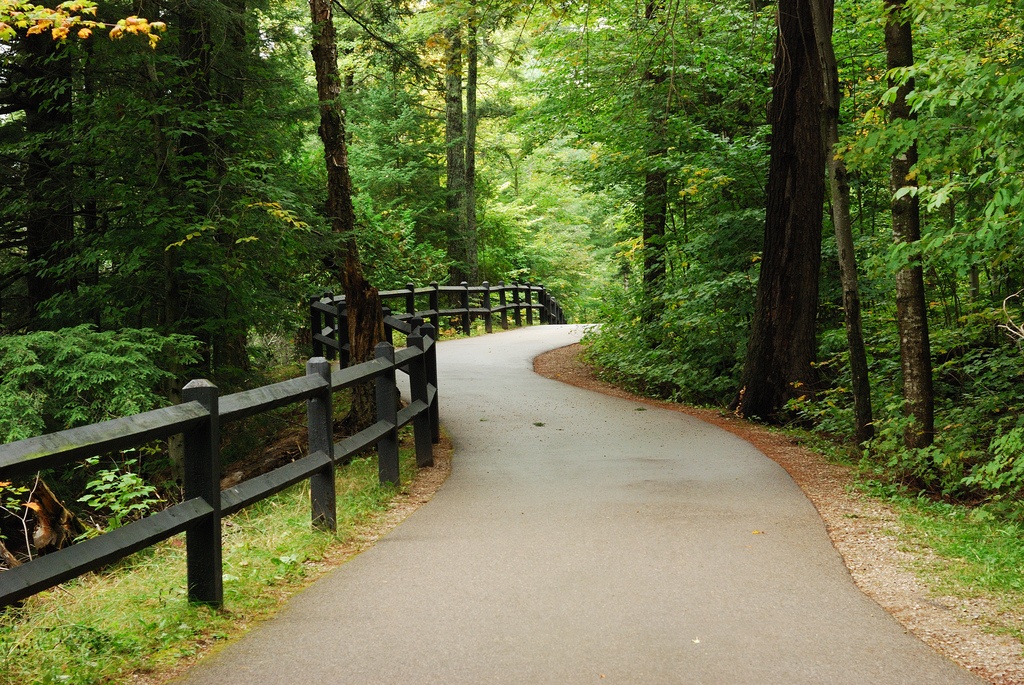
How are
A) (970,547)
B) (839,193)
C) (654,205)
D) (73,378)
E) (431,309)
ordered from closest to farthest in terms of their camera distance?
(970,547) < (839,193) < (73,378) < (654,205) < (431,309)

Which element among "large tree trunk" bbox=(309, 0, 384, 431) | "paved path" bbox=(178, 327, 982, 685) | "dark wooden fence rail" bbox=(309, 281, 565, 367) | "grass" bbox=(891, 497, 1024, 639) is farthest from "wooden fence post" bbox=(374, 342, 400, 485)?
"grass" bbox=(891, 497, 1024, 639)

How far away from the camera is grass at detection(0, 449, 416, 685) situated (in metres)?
4.11

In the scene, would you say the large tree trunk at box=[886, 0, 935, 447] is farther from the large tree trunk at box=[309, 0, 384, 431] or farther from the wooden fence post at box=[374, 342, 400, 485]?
the large tree trunk at box=[309, 0, 384, 431]

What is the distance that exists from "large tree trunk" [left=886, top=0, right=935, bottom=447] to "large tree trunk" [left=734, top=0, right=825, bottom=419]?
339cm

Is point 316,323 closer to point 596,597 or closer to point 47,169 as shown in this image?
point 47,169

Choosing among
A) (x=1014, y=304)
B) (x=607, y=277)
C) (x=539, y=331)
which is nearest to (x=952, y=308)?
(x=1014, y=304)

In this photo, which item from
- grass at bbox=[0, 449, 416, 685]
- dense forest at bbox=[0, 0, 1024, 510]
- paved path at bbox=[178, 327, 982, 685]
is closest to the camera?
grass at bbox=[0, 449, 416, 685]

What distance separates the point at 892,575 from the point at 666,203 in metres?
13.5

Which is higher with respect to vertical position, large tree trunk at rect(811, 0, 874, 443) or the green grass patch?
large tree trunk at rect(811, 0, 874, 443)

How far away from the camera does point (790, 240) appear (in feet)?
40.5

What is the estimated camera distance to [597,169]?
19.2 meters

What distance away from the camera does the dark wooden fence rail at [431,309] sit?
14891mm

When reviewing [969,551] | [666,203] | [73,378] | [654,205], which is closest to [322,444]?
[73,378]

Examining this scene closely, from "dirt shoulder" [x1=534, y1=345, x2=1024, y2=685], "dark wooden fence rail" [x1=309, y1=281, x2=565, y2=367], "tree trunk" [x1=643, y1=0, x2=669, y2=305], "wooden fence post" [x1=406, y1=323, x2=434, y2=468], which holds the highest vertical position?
"tree trunk" [x1=643, y1=0, x2=669, y2=305]
